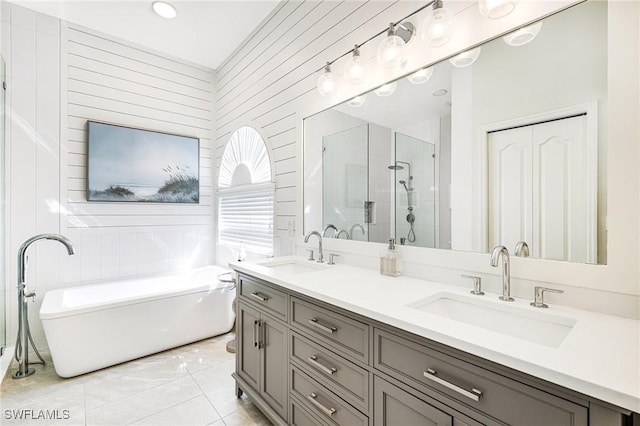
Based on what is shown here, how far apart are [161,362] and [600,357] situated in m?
2.91

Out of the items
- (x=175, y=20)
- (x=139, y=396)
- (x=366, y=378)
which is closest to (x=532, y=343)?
(x=366, y=378)

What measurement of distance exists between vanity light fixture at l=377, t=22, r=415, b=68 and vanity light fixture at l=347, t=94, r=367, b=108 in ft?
1.09

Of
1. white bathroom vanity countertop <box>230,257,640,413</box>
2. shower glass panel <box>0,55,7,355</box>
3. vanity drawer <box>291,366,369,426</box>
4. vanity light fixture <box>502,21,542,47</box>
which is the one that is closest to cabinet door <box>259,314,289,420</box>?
vanity drawer <box>291,366,369,426</box>

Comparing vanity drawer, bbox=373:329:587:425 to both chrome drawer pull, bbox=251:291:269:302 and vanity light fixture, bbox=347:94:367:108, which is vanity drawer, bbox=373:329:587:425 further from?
vanity light fixture, bbox=347:94:367:108

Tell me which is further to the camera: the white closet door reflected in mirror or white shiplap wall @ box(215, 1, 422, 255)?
white shiplap wall @ box(215, 1, 422, 255)

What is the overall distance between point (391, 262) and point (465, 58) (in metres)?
1.09

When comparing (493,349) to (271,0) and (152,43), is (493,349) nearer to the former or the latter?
(271,0)

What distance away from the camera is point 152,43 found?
3.31 metres

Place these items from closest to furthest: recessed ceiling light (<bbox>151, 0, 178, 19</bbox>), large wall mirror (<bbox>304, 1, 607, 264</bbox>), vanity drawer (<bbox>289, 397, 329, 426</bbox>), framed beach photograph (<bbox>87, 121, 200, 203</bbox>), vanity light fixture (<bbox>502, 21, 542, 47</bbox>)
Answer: large wall mirror (<bbox>304, 1, 607, 264</bbox>), vanity light fixture (<bbox>502, 21, 542, 47</bbox>), vanity drawer (<bbox>289, 397, 329, 426</bbox>), recessed ceiling light (<bbox>151, 0, 178, 19</bbox>), framed beach photograph (<bbox>87, 121, 200, 203</bbox>)

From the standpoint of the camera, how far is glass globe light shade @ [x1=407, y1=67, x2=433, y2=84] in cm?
161

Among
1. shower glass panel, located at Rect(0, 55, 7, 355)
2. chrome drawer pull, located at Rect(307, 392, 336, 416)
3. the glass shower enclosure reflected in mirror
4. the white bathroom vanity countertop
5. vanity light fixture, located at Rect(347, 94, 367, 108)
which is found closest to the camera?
the white bathroom vanity countertop

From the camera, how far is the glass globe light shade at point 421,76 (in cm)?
161

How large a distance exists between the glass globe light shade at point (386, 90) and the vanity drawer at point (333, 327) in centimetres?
132

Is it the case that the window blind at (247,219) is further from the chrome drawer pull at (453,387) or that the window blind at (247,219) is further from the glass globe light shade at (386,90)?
the chrome drawer pull at (453,387)
